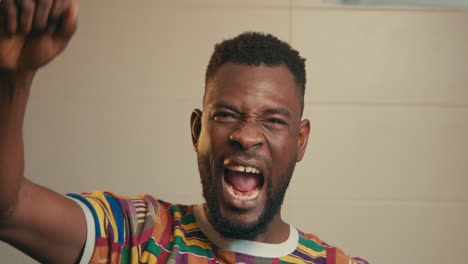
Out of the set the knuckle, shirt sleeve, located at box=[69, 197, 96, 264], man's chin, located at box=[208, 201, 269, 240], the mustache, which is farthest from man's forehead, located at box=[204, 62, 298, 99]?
the knuckle

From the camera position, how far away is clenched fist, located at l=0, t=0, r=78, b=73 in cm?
81

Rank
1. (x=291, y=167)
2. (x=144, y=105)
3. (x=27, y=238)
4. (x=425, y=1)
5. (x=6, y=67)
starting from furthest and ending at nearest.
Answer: (x=144, y=105) < (x=291, y=167) < (x=425, y=1) < (x=27, y=238) < (x=6, y=67)

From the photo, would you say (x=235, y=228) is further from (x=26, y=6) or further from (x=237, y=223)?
(x=26, y=6)

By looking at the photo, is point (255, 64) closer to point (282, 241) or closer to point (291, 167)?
point (291, 167)

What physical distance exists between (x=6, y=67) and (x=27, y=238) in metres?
0.34

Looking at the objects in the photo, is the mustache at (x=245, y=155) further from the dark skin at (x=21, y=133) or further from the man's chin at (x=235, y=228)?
the man's chin at (x=235, y=228)

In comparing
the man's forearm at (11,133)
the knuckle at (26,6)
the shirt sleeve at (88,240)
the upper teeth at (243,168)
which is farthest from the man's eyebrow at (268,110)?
the knuckle at (26,6)

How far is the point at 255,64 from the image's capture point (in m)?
1.44

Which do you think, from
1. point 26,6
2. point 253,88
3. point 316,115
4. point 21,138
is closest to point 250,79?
point 253,88

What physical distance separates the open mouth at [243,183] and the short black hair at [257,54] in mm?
211

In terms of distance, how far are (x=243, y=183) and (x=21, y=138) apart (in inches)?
21.9

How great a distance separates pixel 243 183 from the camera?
142cm

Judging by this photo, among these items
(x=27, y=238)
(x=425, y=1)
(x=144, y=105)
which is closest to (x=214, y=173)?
(x=27, y=238)

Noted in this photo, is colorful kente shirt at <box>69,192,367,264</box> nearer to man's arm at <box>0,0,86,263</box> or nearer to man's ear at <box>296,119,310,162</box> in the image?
man's arm at <box>0,0,86,263</box>
